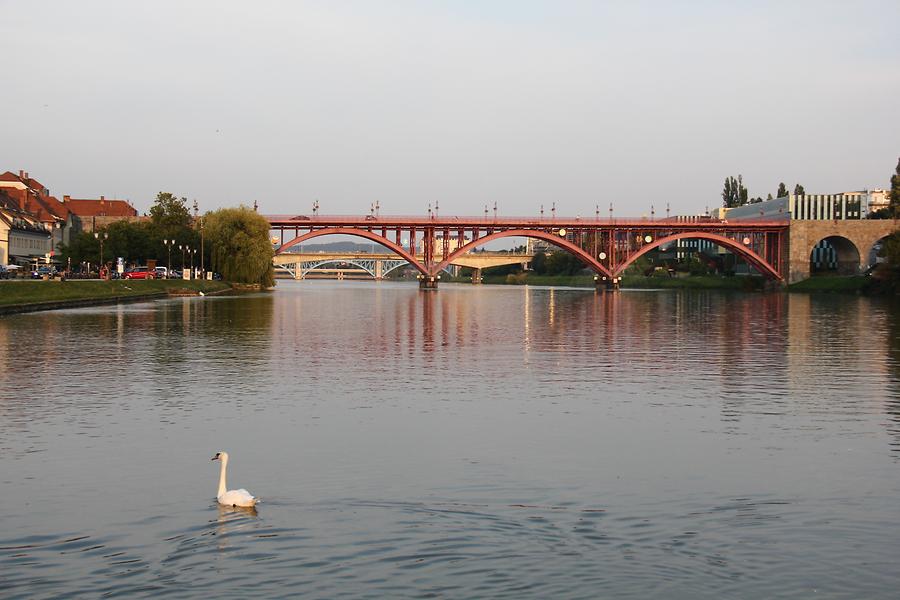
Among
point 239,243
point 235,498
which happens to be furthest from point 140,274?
point 235,498

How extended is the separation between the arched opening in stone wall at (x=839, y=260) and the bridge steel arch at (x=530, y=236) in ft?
92.6

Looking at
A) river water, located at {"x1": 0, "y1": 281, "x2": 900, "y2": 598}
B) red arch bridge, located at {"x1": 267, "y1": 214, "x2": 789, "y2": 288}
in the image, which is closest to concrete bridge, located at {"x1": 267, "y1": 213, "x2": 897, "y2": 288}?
red arch bridge, located at {"x1": 267, "y1": 214, "x2": 789, "y2": 288}

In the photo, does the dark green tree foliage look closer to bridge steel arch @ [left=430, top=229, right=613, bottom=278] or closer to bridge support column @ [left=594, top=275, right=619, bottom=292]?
bridge steel arch @ [left=430, top=229, right=613, bottom=278]

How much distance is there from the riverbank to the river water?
29.9 meters

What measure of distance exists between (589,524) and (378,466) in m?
4.33

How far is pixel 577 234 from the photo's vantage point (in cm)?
14175

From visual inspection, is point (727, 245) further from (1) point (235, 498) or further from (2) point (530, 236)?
(1) point (235, 498)

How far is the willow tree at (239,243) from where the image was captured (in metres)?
112

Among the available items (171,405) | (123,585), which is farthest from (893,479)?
(171,405)

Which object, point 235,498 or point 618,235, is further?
point 618,235

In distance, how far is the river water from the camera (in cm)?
1087

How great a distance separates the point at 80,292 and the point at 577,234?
81145 millimetres

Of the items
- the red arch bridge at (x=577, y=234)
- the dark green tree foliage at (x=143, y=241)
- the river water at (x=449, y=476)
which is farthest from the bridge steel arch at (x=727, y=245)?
the river water at (x=449, y=476)

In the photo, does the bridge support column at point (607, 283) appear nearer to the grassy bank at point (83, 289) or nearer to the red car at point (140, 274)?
the grassy bank at point (83, 289)
